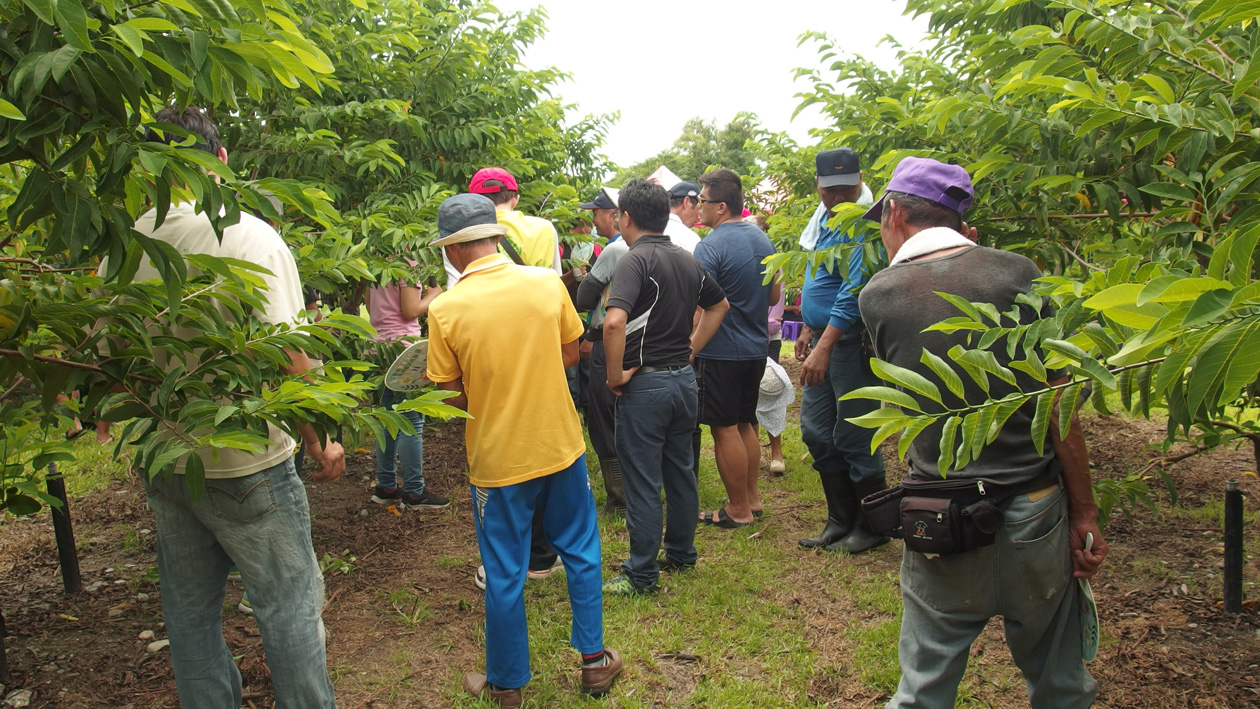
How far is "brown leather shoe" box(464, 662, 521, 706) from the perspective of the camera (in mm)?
3439

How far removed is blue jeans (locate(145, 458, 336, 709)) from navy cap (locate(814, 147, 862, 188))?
3305mm

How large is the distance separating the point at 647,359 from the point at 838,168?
5.15 ft

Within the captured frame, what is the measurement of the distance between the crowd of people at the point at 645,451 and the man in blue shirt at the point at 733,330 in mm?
15

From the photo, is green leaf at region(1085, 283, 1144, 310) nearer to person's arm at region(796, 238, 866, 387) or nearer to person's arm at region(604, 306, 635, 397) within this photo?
person's arm at region(604, 306, 635, 397)

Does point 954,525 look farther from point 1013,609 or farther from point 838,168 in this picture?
point 838,168

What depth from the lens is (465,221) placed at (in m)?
3.43

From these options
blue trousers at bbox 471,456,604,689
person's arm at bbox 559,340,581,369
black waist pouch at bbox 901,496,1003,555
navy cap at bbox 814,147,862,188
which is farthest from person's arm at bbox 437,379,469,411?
navy cap at bbox 814,147,862,188

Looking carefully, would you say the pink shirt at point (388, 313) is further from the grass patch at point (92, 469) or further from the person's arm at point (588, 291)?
the grass patch at point (92, 469)

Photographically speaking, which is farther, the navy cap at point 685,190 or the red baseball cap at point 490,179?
the navy cap at point 685,190

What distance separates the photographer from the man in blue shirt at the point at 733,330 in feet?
17.4

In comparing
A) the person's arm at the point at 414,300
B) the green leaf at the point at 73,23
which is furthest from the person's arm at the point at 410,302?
the green leaf at the point at 73,23

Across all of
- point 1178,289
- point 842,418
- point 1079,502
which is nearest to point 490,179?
point 842,418

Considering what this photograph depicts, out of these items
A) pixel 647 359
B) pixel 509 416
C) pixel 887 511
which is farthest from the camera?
pixel 647 359

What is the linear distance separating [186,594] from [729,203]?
3.91 meters
